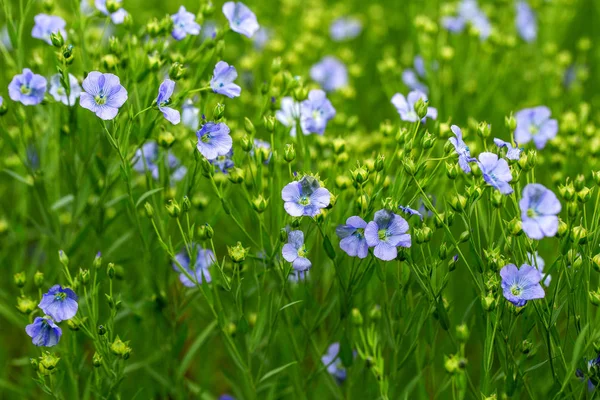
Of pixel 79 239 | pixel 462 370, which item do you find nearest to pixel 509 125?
pixel 462 370

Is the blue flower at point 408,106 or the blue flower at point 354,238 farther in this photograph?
the blue flower at point 408,106

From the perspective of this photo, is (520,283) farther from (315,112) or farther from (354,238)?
(315,112)

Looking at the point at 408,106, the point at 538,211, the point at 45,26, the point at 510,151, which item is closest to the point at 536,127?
the point at 408,106

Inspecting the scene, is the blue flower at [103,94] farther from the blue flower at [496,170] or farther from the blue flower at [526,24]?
the blue flower at [526,24]

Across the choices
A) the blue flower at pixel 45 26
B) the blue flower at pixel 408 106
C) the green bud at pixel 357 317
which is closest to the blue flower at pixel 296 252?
the green bud at pixel 357 317

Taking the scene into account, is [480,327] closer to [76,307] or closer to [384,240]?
[384,240]
